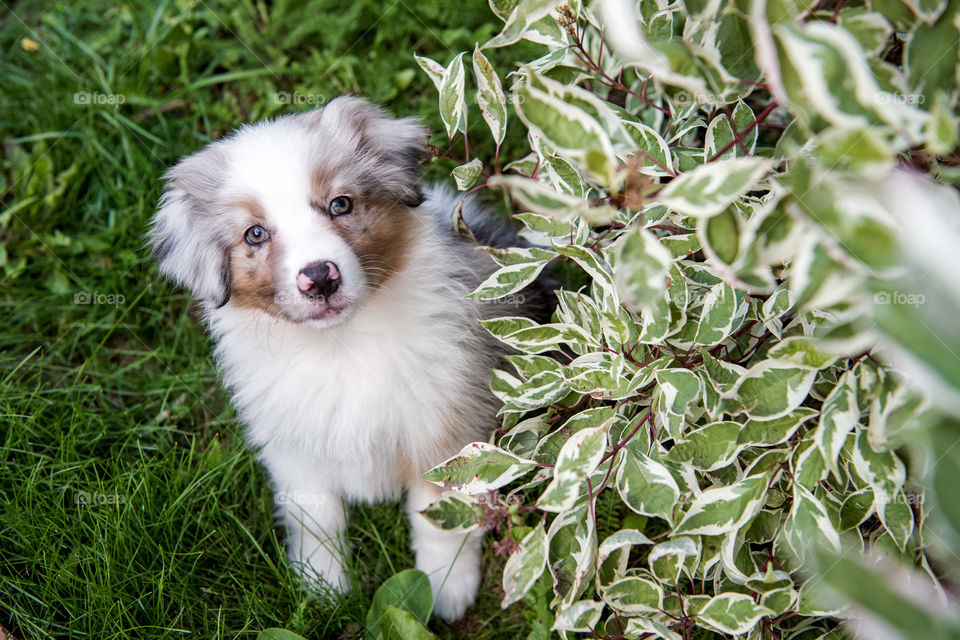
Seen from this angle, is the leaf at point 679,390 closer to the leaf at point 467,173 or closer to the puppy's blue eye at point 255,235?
the leaf at point 467,173

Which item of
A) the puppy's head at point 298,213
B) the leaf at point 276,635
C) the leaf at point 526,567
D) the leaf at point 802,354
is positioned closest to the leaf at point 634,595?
the leaf at point 526,567

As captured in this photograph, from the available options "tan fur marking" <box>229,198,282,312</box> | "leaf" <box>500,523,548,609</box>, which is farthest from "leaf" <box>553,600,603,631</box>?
"tan fur marking" <box>229,198,282,312</box>

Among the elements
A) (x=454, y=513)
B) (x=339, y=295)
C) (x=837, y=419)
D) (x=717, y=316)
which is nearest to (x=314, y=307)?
(x=339, y=295)

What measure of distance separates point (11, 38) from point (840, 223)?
3800mm

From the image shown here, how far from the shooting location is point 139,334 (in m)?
3.04

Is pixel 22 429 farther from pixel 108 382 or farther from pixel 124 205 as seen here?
pixel 124 205

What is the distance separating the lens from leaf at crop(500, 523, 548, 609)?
1.85 meters

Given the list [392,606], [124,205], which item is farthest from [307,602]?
[124,205]

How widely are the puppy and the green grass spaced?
33 centimetres

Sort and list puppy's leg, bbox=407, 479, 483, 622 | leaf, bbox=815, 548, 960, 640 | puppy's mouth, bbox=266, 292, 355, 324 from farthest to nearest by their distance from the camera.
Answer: puppy's leg, bbox=407, 479, 483, 622, puppy's mouth, bbox=266, 292, 355, 324, leaf, bbox=815, 548, 960, 640

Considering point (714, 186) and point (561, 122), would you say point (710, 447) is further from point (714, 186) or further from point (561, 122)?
point (561, 122)

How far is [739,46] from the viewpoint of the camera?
147 centimetres

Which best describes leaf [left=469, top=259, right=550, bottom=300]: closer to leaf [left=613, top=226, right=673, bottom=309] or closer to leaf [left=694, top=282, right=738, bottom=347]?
leaf [left=694, top=282, right=738, bottom=347]

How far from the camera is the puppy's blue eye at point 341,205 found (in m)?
1.99
